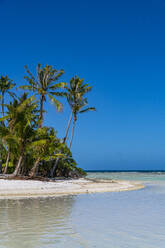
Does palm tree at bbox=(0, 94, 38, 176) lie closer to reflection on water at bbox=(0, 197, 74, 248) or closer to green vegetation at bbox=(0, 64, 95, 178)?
green vegetation at bbox=(0, 64, 95, 178)

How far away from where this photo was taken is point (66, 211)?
30.8ft

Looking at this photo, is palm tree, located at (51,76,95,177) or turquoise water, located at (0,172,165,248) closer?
turquoise water, located at (0,172,165,248)

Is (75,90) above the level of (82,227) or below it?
above

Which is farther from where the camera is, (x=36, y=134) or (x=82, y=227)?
(x=36, y=134)

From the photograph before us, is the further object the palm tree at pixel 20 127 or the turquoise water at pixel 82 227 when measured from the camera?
the palm tree at pixel 20 127

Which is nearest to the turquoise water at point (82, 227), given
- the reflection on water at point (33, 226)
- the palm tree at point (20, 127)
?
the reflection on water at point (33, 226)

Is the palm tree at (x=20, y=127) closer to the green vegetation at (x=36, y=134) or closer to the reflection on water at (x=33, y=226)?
the green vegetation at (x=36, y=134)

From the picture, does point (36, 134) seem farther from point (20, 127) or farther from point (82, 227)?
point (82, 227)

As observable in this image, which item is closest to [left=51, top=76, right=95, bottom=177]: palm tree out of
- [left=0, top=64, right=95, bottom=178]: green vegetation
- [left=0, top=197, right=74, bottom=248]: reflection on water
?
[left=0, top=64, right=95, bottom=178]: green vegetation

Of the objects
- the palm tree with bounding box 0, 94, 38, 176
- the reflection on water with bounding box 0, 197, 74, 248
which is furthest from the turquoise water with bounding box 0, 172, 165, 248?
the palm tree with bounding box 0, 94, 38, 176

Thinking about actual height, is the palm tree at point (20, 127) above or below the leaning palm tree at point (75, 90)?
below

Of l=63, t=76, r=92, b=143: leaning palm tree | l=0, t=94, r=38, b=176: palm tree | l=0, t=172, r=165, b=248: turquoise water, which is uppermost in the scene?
l=63, t=76, r=92, b=143: leaning palm tree

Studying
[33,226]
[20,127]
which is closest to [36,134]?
[20,127]

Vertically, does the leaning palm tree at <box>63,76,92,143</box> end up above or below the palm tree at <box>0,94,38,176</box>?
above
